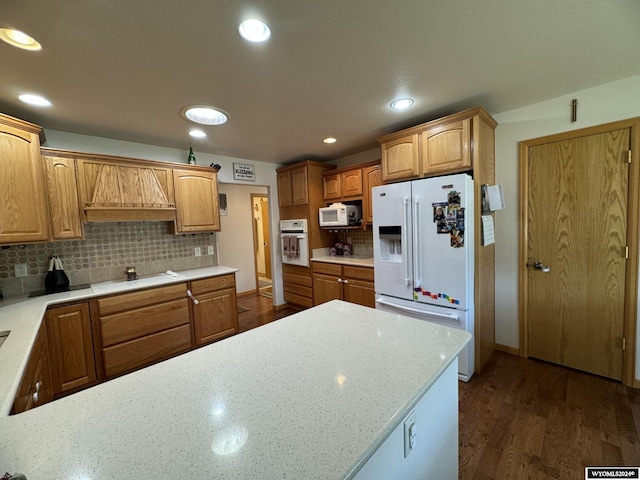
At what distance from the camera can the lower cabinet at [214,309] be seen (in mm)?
2883

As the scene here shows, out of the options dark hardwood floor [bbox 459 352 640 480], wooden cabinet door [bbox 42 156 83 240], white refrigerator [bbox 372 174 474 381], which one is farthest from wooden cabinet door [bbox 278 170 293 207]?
dark hardwood floor [bbox 459 352 640 480]

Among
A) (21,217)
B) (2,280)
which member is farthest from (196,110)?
(2,280)

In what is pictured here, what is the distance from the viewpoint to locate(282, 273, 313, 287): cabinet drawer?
389cm

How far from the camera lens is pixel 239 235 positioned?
515 cm

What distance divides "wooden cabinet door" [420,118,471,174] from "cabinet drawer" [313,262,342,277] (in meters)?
1.58

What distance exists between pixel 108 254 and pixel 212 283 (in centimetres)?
108

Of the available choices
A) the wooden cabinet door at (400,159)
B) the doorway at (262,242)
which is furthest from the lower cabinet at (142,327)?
the doorway at (262,242)

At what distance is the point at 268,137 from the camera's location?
2.88m

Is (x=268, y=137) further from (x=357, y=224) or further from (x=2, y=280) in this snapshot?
(x=2, y=280)

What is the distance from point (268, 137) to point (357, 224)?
153 cm

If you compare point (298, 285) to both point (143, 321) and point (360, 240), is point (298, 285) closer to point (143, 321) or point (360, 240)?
point (360, 240)

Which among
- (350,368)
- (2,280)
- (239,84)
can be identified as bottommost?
(350,368)

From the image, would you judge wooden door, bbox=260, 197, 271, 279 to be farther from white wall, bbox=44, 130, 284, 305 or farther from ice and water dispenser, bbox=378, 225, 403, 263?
ice and water dispenser, bbox=378, 225, 403, 263

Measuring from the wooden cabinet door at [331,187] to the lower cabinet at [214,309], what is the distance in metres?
1.71
